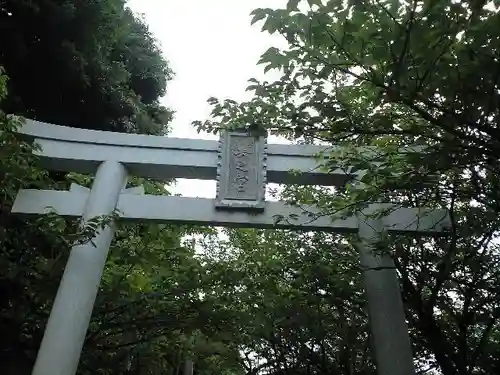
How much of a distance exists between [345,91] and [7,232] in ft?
11.6

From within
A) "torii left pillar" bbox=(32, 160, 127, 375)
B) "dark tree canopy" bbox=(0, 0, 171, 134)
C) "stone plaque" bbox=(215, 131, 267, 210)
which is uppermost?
"dark tree canopy" bbox=(0, 0, 171, 134)

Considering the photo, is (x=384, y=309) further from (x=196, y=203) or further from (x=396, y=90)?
(x=396, y=90)

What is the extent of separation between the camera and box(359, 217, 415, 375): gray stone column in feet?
13.5

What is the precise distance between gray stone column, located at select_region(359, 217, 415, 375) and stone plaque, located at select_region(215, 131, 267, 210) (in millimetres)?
1066

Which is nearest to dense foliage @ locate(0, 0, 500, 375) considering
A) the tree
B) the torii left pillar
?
the tree

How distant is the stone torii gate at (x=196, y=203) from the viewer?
4207 millimetres

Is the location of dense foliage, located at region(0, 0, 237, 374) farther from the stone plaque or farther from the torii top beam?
the stone plaque

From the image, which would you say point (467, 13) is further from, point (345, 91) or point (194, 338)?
point (194, 338)

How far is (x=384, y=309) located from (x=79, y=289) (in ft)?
8.81

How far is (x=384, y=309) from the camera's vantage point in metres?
4.32

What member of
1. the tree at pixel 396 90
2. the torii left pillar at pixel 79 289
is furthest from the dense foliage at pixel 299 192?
the torii left pillar at pixel 79 289

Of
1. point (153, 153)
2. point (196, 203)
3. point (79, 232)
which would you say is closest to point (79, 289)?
point (79, 232)

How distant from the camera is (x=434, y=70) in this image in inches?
95.0

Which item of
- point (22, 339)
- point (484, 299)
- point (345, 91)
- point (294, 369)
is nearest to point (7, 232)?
point (22, 339)
